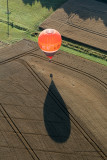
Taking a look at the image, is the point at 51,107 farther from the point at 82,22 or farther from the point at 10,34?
the point at 82,22

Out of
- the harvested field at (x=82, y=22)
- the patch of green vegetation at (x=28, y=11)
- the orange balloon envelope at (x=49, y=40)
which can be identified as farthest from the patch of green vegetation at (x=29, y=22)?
the orange balloon envelope at (x=49, y=40)

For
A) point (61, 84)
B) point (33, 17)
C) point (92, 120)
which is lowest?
point (92, 120)

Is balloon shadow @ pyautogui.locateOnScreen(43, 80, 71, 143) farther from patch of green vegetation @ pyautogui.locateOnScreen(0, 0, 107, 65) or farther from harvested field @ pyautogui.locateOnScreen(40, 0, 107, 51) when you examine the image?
harvested field @ pyautogui.locateOnScreen(40, 0, 107, 51)

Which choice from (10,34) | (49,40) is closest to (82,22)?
(10,34)

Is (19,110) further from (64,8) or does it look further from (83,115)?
(64,8)

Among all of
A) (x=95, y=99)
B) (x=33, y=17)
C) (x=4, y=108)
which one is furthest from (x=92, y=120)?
(x=33, y=17)

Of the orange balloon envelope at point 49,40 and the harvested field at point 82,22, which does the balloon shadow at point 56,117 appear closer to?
the orange balloon envelope at point 49,40
